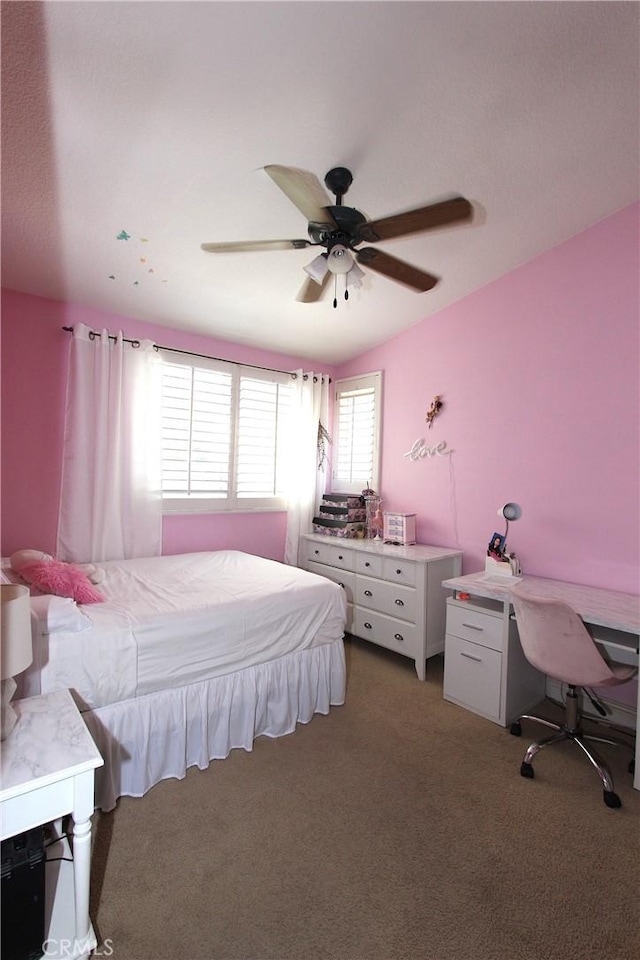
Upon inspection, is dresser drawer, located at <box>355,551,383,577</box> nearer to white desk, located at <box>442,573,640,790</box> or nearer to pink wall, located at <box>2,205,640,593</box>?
pink wall, located at <box>2,205,640,593</box>

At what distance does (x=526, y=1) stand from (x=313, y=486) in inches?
129

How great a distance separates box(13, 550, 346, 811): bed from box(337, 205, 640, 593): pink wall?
144cm

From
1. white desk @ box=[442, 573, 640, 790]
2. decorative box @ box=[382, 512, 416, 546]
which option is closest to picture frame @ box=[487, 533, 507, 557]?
white desk @ box=[442, 573, 640, 790]

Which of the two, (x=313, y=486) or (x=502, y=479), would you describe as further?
(x=313, y=486)

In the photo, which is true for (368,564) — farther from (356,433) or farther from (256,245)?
(256,245)

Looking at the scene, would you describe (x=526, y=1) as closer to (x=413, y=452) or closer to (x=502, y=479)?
(x=502, y=479)

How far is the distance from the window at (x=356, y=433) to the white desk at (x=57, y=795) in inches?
125

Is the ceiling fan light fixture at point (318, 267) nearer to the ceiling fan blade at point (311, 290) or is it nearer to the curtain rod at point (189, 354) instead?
the ceiling fan blade at point (311, 290)

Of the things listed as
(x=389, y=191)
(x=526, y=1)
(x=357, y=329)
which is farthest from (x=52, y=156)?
(x=357, y=329)

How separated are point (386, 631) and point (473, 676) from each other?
0.75 metres

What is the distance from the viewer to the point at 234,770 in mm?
1998

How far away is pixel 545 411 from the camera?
2814mm

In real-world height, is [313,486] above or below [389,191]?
below

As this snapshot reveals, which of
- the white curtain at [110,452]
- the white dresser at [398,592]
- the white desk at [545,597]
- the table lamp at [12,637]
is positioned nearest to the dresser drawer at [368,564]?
the white dresser at [398,592]
